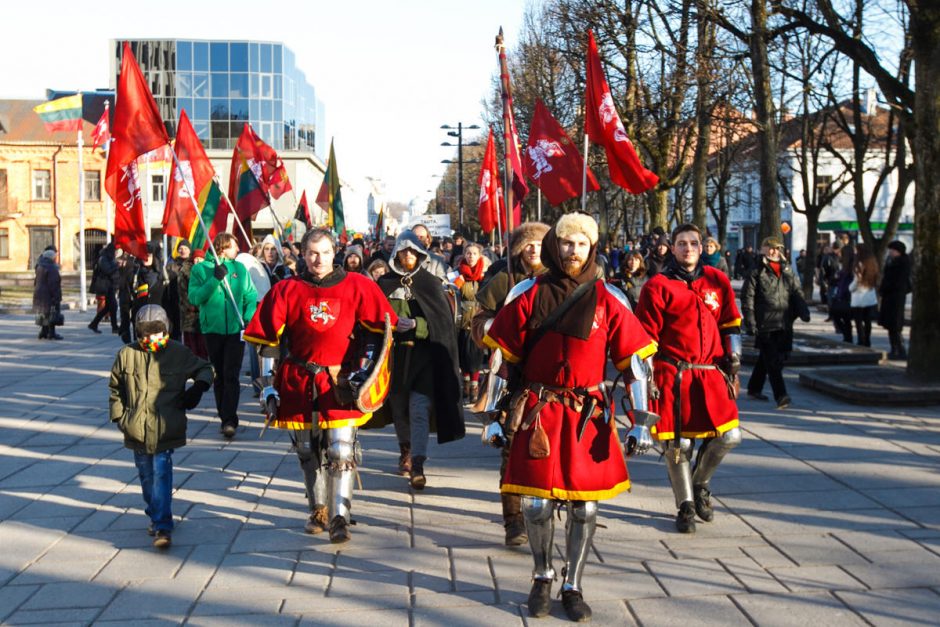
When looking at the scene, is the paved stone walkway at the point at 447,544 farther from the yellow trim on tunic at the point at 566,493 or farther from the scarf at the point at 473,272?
the scarf at the point at 473,272

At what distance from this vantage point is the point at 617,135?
9.53 m

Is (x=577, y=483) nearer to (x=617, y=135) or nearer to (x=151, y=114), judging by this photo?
(x=617, y=135)

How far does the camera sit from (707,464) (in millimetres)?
6355

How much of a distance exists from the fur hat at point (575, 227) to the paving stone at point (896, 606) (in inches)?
77.9

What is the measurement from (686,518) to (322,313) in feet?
7.73

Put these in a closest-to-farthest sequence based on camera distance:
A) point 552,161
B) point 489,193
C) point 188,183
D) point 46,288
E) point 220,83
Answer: point 552,161 < point 188,183 < point 489,193 < point 46,288 < point 220,83

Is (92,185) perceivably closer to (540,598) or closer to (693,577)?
(693,577)

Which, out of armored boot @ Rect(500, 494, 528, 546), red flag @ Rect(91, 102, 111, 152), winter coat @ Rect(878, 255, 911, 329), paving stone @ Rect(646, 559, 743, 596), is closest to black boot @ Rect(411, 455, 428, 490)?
armored boot @ Rect(500, 494, 528, 546)

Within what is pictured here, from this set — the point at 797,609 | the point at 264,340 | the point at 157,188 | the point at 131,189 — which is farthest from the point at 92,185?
the point at 797,609

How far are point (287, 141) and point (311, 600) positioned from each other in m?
65.7

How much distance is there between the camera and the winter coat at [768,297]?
34.1 ft

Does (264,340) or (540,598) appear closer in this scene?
(540,598)

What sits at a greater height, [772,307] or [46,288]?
[46,288]

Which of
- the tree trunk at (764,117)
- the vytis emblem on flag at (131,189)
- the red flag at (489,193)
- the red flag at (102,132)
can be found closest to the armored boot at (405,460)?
the vytis emblem on flag at (131,189)
